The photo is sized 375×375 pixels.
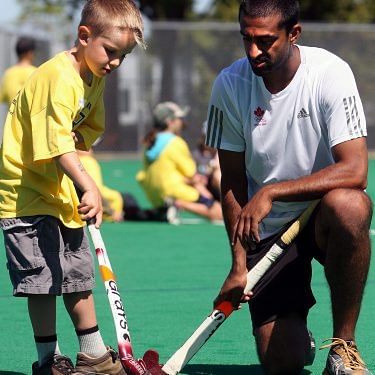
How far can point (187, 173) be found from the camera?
1209 centimetres

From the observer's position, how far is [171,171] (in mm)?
11969

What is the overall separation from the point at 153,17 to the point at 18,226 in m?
25.9

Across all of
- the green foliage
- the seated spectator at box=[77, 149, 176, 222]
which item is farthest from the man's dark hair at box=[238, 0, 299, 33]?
the green foliage

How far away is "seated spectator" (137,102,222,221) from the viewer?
469 inches

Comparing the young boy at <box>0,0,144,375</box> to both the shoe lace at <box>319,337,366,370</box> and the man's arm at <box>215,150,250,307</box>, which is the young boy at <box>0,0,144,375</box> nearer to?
the man's arm at <box>215,150,250,307</box>

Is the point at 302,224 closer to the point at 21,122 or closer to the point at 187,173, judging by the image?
the point at 21,122

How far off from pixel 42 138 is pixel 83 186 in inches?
10.4

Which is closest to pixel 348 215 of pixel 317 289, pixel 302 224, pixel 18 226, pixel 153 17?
pixel 302 224

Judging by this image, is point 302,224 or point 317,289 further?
point 317,289

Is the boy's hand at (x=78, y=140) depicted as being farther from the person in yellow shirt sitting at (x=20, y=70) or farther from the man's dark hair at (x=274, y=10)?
the person in yellow shirt sitting at (x=20, y=70)

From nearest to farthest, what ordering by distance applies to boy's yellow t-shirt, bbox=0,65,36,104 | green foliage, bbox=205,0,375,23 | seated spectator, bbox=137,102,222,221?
seated spectator, bbox=137,102,222,221, boy's yellow t-shirt, bbox=0,65,36,104, green foliage, bbox=205,0,375,23

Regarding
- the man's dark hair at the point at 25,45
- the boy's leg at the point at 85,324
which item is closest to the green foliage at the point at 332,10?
the man's dark hair at the point at 25,45

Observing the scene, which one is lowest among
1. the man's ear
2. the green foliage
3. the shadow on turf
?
the green foliage

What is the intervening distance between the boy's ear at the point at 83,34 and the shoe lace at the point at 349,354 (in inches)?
61.1
